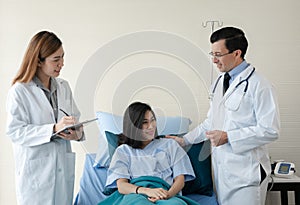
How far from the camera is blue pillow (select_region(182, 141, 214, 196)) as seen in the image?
8.30 ft

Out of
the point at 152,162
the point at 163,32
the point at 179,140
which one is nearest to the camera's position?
the point at 152,162

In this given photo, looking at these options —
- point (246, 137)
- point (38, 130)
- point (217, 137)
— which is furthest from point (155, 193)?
point (38, 130)

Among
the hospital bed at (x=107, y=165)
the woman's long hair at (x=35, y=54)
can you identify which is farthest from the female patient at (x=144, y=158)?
the woman's long hair at (x=35, y=54)

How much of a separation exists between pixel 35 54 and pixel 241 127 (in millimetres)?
1025

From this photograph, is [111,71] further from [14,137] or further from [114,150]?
[14,137]

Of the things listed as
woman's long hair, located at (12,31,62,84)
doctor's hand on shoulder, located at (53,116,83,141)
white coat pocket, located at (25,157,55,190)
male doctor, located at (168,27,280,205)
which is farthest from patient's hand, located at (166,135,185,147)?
woman's long hair, located at (12,31,62,84)

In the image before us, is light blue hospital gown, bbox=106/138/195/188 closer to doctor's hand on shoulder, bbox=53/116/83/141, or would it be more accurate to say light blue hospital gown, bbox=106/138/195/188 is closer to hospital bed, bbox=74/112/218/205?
hospital bed, bbox=74/112/218/205

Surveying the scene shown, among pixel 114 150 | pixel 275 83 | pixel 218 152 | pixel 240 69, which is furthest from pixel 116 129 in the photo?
pixel 275 83

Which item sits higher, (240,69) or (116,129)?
(240,69)

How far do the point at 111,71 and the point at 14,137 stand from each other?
1.09m

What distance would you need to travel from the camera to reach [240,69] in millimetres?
2182

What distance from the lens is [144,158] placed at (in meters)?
2.36

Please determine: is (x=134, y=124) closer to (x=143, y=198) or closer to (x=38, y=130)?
(x=143, y=198)

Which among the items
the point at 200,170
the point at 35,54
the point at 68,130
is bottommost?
the point at 200,170
